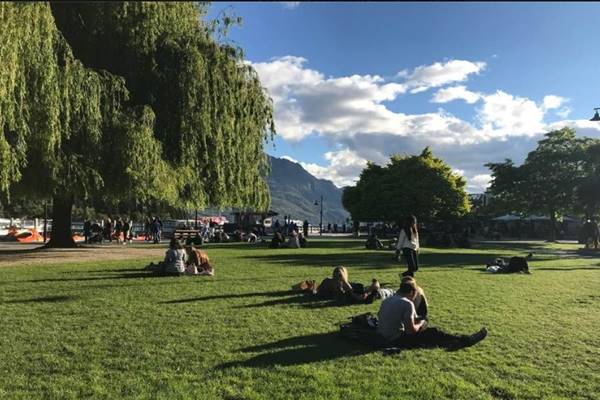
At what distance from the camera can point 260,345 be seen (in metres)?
8.02

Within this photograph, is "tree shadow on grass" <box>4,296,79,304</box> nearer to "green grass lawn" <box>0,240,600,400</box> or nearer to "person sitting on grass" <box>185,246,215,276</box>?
"green grass lawn" <box>0,240,600,400</box>

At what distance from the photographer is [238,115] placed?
75.2ft

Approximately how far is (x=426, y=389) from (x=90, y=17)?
17484 mm

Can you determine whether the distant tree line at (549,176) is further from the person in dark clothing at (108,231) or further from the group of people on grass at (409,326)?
the group of people on grass at (409,326)

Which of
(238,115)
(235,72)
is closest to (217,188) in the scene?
(238,115)

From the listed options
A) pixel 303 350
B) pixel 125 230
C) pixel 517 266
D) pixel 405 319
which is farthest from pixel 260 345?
pixel 125 230

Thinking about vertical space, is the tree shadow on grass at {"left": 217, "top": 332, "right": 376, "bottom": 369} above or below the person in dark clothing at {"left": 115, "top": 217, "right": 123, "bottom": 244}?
below

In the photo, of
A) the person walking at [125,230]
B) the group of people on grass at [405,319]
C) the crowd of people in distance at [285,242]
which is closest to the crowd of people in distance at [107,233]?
the person walking at [125,230]

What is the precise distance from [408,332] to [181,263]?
9.24 metres

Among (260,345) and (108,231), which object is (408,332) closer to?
(260,345)

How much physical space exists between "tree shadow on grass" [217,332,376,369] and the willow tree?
973cm

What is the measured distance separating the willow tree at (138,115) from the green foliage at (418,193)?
31.0 m

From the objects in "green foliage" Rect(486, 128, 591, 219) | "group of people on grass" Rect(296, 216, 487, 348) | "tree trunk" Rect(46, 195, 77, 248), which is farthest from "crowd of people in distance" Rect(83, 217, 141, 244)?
"group of people on grass" Rect(296, 216, 487, 348)

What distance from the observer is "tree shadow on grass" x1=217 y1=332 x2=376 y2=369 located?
720 cm
